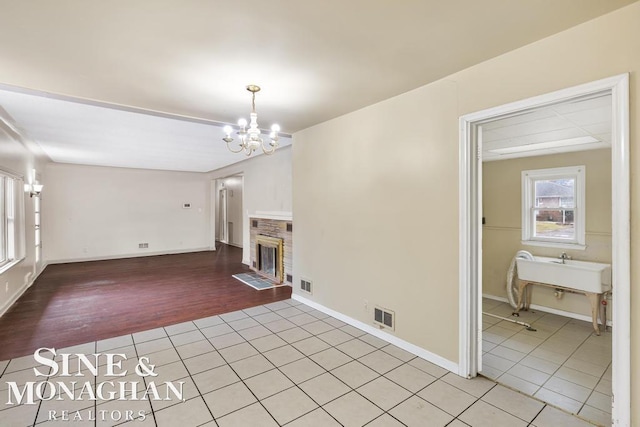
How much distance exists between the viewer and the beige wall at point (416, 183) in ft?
5.90

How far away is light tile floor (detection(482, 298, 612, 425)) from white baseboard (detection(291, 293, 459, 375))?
329mm

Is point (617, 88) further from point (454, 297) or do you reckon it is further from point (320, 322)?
point (320, 322)

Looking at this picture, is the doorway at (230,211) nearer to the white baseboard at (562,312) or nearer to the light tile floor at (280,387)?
the light tile floor at (280,387)

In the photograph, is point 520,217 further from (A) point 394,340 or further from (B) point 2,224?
(B) point 2,224

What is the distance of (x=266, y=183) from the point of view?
6492 mm

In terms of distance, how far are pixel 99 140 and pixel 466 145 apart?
5527 millimetres

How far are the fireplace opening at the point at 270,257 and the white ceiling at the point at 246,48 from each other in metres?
2.82

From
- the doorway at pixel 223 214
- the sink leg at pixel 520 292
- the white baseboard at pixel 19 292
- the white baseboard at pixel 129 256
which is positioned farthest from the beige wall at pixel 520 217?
the doorway at pixel 223 214

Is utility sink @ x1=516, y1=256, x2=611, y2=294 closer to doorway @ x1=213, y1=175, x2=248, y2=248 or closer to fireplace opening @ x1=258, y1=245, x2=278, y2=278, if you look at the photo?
fireplace opening @ x1=258, y1=245, x2=278, y2=278

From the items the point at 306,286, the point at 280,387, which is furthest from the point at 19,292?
the point at 280,387

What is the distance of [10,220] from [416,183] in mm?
5686

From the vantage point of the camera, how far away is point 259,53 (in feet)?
7.03

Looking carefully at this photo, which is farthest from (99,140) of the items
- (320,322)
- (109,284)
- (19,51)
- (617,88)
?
(617,88)

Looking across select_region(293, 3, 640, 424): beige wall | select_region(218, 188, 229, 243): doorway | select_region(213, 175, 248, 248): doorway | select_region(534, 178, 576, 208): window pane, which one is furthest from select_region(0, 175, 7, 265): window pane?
select_region(534, 178, 576, 208): window pane
